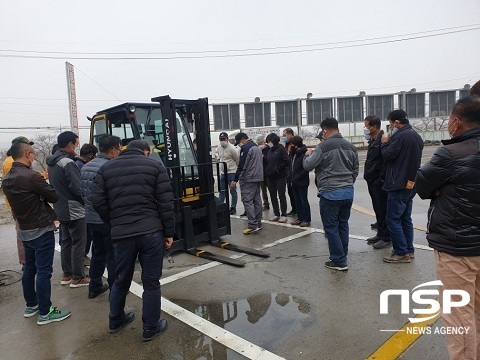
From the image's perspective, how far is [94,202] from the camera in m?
3.18

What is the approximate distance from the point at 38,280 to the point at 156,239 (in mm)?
1524

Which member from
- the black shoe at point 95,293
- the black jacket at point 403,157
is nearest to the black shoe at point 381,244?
the black jacket at point 403,157

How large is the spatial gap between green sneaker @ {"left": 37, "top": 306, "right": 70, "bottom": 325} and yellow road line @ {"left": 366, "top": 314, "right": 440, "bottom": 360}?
3183 millimetres

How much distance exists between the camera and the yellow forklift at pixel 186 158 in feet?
17.5

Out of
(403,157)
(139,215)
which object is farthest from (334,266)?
(139,215)

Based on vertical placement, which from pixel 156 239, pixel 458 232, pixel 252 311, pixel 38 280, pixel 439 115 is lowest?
pixel 252 311

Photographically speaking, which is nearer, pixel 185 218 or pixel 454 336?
pixel 454 336

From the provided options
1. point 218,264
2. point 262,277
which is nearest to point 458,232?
point 262,277

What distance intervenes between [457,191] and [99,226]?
3659mm

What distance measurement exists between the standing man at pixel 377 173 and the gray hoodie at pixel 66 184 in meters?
4.26

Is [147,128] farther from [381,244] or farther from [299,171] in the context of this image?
[381,244]

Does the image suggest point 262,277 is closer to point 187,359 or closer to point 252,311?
point 252,311

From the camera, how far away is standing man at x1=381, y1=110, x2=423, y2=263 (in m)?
4.43

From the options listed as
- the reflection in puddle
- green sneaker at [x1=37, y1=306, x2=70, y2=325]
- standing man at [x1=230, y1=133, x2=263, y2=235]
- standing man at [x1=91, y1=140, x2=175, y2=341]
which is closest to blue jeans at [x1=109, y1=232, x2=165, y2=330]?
standing man at [x1=91, y1=140, x2=175, y2=341]
